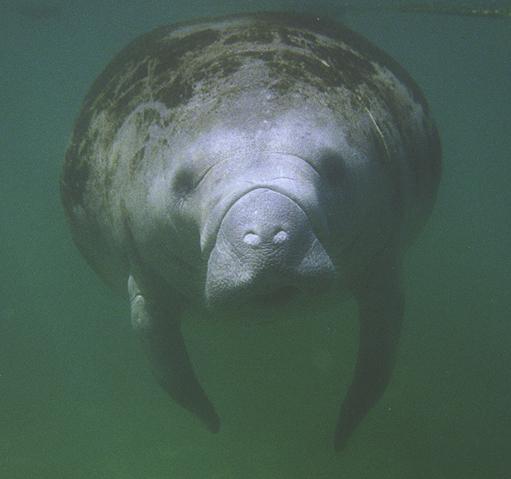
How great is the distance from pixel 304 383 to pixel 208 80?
3.55m

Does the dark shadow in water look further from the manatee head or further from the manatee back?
the manatee head

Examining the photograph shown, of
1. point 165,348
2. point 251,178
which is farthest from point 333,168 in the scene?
Result: point 165,348

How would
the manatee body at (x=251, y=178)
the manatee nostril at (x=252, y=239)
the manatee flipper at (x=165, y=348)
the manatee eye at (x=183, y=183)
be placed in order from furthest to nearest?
the manatee flipper at (x=165, y=348) → the manatee eye at (x=183, y=183) → the manatee body at (x=251, y=178) → the manatee nostril at (x=252, y=239)

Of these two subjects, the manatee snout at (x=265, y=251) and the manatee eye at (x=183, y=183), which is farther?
the manatee eye at (x=183, y=183)

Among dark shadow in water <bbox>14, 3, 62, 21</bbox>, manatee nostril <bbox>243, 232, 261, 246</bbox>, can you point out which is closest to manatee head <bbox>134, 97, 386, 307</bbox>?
manatee nostril <bbox>243, 232, 261, 246</bbox>

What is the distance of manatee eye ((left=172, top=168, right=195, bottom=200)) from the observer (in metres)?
3.17

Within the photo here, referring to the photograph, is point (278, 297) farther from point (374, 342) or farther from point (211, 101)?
point (374, 342)

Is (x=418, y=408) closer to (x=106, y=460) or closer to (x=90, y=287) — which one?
(x=106, y=460)

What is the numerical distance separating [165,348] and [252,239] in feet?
5.64

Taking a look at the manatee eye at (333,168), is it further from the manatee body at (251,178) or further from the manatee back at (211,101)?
the manatee back at (211,101)

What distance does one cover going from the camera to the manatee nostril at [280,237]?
271 cm

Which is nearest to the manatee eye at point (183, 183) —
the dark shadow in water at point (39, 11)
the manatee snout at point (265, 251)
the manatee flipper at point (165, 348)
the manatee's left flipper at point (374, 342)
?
the manatee snout at point (265, 251)

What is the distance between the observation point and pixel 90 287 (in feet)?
39.3

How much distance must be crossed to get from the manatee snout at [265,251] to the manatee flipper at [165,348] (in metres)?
→ 1.26
